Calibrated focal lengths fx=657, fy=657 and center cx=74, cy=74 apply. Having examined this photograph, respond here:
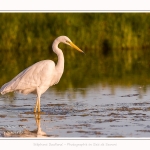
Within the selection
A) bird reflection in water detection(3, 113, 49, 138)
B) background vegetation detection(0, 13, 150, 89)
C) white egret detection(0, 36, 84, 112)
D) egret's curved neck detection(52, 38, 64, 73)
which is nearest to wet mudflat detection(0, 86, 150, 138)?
bird reflection in water detection(3, 113, 49, 138)

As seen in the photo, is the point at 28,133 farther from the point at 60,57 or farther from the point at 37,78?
the point at 60,57

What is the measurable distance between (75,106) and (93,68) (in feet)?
22.9

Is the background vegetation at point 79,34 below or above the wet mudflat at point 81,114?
above

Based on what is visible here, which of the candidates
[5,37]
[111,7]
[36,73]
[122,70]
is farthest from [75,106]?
[5,37]

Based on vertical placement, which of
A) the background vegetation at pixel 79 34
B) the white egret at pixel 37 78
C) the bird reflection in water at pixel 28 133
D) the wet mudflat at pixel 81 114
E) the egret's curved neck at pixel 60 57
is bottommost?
the bird reflection in water at pixel 28 133

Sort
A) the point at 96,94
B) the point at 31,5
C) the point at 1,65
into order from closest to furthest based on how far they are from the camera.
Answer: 1. the point at 31,5
2. the point at 96,94
3. the point at 1,65

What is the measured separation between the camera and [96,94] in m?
13.5

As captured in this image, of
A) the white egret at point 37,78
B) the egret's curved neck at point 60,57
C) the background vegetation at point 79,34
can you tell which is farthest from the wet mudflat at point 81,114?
the background vegetation at point 79,34

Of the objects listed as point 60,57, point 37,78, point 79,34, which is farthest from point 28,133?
point 79,34

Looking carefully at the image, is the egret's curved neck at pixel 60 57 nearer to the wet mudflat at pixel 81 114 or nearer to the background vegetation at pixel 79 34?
the wet mudflat at pixel 81 114

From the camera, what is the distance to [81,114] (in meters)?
11.1

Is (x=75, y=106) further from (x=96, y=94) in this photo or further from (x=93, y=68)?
(x=93, y=68)

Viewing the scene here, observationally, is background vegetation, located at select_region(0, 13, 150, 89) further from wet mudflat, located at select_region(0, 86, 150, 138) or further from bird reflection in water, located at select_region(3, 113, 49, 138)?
bird reflection in water, located at select_region(3, 113, 49, 138)

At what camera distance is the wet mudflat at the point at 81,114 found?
9.62 m
